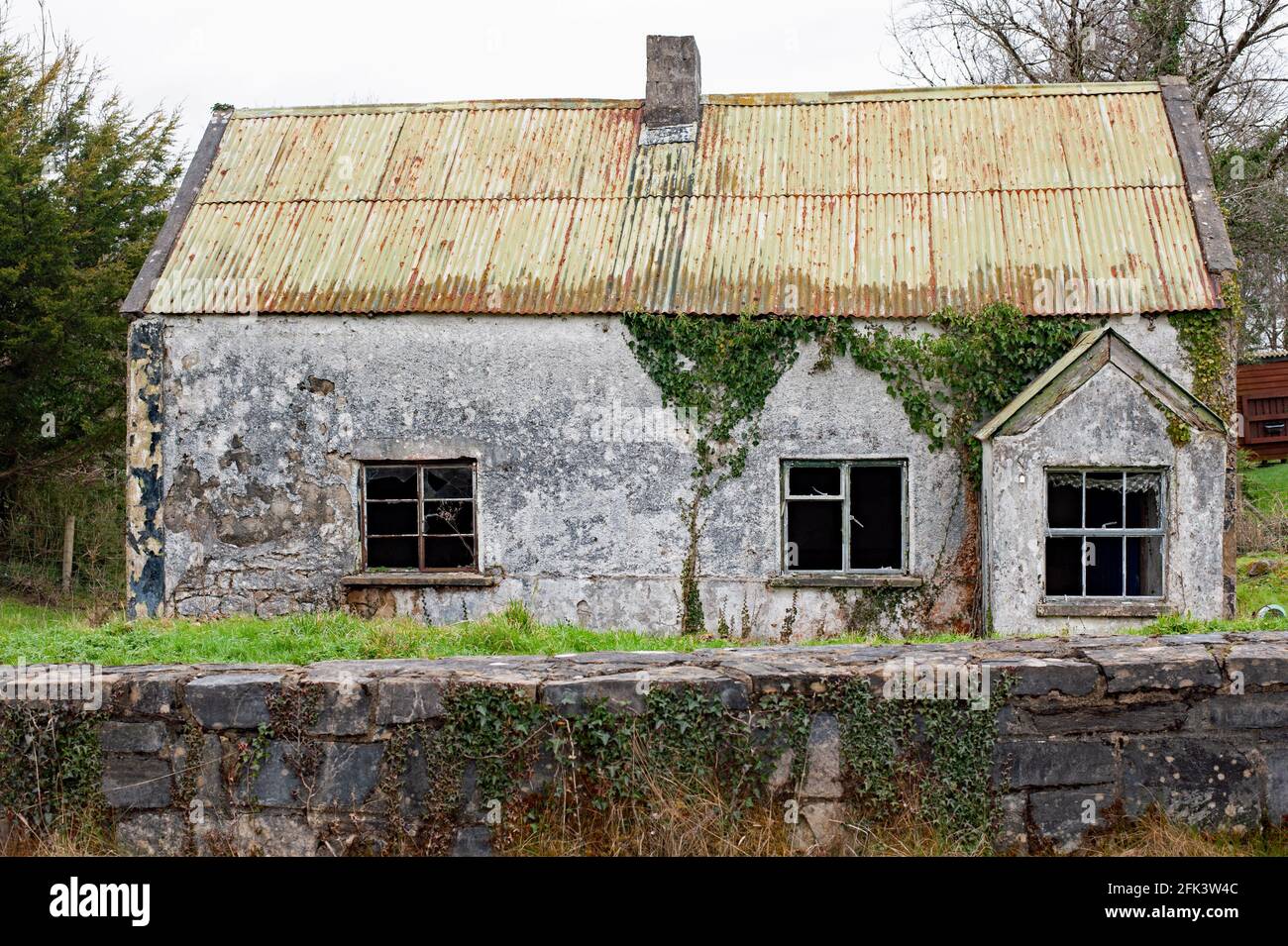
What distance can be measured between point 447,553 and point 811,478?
394 cm

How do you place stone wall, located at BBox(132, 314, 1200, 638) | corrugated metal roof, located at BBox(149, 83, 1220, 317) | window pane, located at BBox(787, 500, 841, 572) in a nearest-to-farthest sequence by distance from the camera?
1. stone wall, located at BBox(132, 314, 1200, 638)
2. corrugated metal roof, located at BBox(149, 83, 1220, 317)
3. window pane, located at BBox(787, 500, 841, 572)

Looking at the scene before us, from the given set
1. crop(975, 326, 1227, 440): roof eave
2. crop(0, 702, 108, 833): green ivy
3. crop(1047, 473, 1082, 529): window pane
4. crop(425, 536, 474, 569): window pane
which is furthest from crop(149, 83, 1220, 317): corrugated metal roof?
crop(0, 702, 108, 833): green ivy

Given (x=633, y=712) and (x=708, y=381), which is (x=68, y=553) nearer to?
(x=708, y=381)

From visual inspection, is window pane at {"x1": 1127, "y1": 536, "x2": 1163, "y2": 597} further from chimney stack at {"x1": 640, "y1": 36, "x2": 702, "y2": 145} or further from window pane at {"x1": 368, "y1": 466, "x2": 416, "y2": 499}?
window pane at {"x1": 368, "y1": 466, "x2": 416, "y2": 499}

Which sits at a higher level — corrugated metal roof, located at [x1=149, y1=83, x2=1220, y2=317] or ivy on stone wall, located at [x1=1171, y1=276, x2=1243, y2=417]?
corrugated metal roof, located at [x1=149, y1=83, x2=1220, y2=317]

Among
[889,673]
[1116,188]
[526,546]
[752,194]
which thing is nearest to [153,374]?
[526,546]

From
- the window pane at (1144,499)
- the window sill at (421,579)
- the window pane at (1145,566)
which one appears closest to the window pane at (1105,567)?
the window pane at (1145,566)

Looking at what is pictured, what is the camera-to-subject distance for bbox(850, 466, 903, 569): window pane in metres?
11.9

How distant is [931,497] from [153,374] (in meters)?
8.09

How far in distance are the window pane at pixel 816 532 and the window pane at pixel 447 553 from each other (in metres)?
3.52

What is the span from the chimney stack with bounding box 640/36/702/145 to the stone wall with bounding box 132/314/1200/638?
3.41 m

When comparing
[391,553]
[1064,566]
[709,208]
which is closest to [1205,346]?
[1064,566]

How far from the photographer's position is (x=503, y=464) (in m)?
11.5

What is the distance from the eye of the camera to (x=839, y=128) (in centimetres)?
1319
